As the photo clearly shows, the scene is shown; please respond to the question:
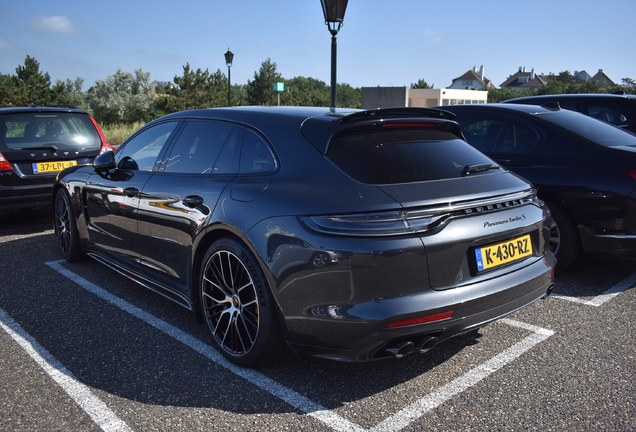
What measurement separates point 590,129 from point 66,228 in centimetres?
531

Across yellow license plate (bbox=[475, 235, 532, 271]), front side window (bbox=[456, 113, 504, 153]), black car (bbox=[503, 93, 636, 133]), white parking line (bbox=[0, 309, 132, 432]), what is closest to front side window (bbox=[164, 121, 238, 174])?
white parking line (bbox=[0, 309, 132, 432])

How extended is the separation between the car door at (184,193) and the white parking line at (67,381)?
34.7 inches

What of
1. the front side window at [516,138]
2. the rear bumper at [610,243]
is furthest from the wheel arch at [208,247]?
the front side window at [516,138]

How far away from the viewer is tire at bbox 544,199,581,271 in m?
4.68

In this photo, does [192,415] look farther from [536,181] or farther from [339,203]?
[536,181]

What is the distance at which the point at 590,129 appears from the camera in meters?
4.99

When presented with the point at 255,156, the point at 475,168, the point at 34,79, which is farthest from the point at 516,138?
the point at 34,79

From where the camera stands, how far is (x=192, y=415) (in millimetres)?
2668

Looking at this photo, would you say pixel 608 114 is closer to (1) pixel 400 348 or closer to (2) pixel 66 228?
(1) pixel 400 348

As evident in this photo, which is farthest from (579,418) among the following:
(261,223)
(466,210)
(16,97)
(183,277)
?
(16,97)

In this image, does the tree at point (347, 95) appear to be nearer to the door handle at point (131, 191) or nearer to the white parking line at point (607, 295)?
the white parking line at point (607, 295)

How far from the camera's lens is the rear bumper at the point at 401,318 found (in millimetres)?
2559

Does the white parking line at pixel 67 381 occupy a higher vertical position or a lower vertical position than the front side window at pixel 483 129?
lower

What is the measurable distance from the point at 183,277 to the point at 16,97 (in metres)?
54.5
